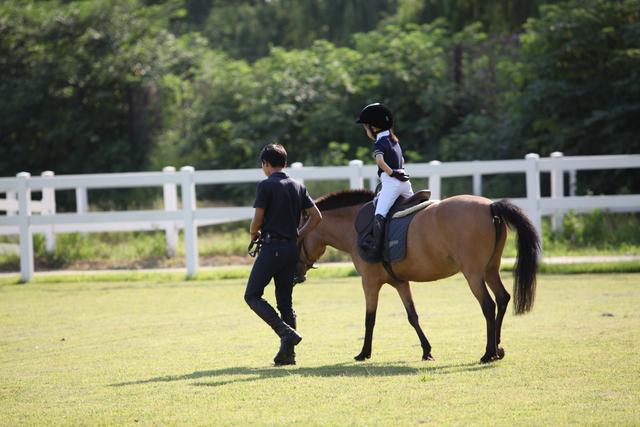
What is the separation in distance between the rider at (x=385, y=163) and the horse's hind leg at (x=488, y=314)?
999 millimetres

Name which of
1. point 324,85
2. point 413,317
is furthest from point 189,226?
point 324,85

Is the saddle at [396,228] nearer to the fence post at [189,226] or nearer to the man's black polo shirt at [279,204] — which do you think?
→ the man's black polo shirt at [279,204]

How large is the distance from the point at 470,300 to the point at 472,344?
12.9 ft

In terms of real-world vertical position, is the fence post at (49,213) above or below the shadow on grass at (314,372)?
above

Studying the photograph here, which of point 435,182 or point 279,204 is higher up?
point 279,204

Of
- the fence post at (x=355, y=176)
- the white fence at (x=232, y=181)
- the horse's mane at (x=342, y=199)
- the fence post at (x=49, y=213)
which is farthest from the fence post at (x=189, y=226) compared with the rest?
the horse's mane at (x=342, y=199)

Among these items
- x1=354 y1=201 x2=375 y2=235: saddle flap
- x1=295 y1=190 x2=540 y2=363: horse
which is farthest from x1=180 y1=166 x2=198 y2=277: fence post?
x1=354 y1=201 x2=375 y2=235: saddle flap

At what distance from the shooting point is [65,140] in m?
33.2

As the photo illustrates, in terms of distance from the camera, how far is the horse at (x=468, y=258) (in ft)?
28.3

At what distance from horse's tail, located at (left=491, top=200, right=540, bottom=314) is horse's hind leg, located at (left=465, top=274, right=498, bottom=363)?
0.25 meters

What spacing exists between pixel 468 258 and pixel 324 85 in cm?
2132

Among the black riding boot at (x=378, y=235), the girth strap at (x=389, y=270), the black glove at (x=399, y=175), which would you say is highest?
the black glove at (x=399, y=175)

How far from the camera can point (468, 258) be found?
871cm

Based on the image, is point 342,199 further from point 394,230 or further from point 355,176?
point 355,176
